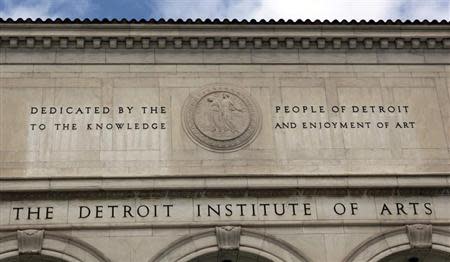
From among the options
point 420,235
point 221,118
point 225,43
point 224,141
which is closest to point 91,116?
point 221,118

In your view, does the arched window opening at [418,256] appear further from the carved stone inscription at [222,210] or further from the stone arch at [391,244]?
the carved stone inscription at [222,210]

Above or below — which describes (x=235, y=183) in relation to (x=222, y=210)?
above

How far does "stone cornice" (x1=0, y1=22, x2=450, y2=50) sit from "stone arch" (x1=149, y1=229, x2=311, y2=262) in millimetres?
5931

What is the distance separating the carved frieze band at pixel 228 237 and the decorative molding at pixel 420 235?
173 inches

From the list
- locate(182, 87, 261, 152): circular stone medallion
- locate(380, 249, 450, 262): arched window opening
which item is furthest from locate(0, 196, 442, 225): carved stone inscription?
locate(182, 87, 261, 152): circular stone medallion

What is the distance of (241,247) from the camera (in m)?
24.1

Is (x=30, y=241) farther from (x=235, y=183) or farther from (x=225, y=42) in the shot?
(x=225, y=42)

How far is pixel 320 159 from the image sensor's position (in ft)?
84.8

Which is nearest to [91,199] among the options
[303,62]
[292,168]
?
[292,168]

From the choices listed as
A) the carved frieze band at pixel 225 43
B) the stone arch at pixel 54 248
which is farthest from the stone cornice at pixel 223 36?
the stone arch at pixel 54 248

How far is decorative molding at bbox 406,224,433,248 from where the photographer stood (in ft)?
79.7

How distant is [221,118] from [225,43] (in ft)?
7.70

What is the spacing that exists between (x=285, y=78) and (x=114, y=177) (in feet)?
19.1

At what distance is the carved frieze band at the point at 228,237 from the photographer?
24.0m
